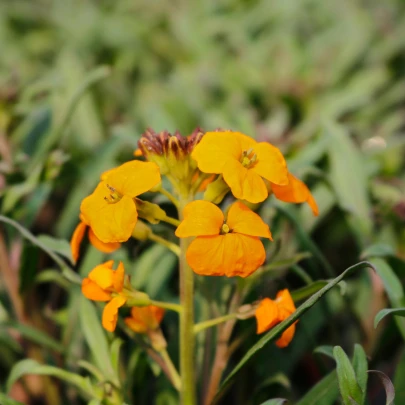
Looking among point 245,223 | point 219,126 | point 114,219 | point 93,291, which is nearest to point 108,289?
point 93,291

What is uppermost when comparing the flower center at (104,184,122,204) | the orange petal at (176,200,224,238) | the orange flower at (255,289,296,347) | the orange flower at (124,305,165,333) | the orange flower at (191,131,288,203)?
the flower center at (104,184,122,204)

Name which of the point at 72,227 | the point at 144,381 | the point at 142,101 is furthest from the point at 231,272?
the point at 142,101

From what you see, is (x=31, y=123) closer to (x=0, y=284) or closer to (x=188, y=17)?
(x=0, y=284)

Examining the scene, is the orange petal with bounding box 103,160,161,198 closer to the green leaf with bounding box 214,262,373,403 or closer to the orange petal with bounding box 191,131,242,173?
the orange petal with bounding box 191,131,242,173

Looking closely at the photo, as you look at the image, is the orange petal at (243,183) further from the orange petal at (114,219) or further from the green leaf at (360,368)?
the green leaf at (360,368)

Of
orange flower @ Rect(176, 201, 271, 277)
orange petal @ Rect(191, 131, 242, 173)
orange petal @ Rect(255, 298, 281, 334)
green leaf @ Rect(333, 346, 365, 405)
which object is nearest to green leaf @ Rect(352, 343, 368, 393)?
green leaf @ Rect(333, 346, 365, 405)

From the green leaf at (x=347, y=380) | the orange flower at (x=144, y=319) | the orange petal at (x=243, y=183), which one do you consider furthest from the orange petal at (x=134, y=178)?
the green leaf at (x=347, y=380)

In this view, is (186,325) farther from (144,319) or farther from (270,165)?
(270,165)
